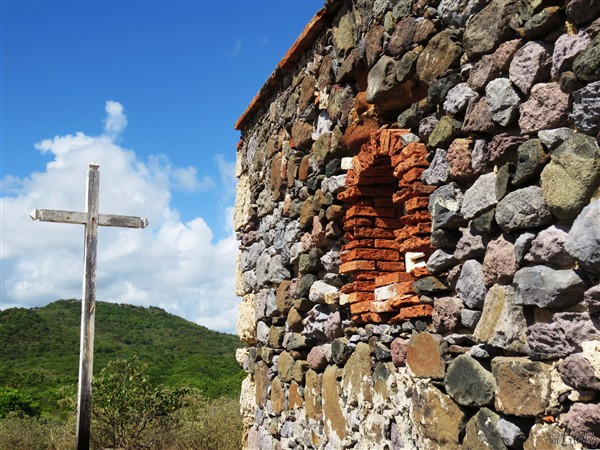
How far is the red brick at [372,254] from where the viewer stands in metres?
4.07

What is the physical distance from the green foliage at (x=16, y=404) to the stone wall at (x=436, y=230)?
10.1 m

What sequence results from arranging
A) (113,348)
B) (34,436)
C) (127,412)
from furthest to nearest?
1. (113,348)
2. (34,436)
3. (127,412)

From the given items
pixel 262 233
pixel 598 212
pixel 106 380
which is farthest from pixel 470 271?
pixel 106 380

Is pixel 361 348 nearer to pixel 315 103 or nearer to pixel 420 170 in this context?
pixel 420 170

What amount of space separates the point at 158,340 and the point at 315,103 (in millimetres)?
30770

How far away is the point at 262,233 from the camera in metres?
5.81

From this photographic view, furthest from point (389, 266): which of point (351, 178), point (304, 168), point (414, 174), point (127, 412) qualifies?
point (127, 412)

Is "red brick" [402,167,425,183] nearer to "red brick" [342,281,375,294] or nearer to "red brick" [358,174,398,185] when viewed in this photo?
"red brick" [358,174,398,185]

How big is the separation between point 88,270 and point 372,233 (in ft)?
10.8

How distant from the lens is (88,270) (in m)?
6.29

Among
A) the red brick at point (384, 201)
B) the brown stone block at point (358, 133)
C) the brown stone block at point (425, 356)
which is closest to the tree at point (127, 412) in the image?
the red brick at point (384, 201)

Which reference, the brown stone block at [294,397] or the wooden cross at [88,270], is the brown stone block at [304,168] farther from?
the wooden cross at [88,270]

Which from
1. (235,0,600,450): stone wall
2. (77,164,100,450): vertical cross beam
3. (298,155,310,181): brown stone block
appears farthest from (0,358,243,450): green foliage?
(298,155,310,181): brown stone block

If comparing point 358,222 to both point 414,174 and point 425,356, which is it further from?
point 425,356
